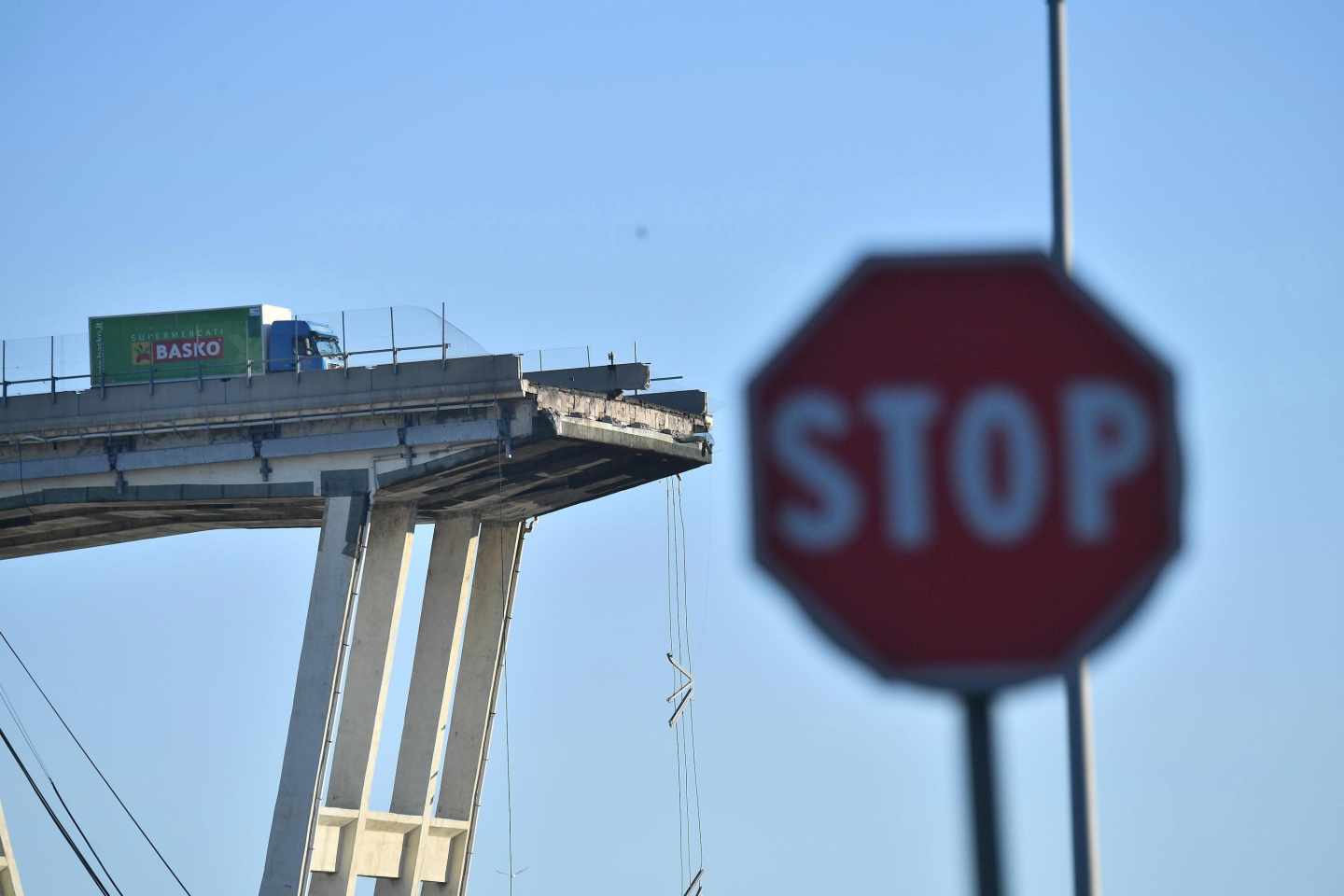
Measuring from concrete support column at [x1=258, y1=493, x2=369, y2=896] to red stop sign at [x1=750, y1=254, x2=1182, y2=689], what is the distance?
5625cm

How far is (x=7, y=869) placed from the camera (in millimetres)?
64125

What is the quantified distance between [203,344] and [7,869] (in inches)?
670

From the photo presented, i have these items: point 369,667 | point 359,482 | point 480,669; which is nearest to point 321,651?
point 369,667

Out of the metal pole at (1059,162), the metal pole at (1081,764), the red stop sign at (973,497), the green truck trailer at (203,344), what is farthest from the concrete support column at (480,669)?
the red stop sign at (973,497)

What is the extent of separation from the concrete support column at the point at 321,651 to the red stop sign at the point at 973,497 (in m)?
56.2

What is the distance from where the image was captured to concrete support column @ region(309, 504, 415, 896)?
207 feet

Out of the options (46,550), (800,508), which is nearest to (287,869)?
(46,550)

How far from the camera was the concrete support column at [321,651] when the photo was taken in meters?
61.9

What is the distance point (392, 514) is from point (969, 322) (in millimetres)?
58907

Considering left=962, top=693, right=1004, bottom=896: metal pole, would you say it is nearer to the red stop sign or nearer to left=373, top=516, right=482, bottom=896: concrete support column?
the red stop sign

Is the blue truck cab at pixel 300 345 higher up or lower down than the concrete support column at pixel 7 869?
higher up

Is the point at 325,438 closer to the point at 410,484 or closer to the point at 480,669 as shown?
the point at 410,484

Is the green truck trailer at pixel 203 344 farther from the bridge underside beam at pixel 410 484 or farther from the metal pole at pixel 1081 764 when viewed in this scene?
the metal pole at pixel 1081 764

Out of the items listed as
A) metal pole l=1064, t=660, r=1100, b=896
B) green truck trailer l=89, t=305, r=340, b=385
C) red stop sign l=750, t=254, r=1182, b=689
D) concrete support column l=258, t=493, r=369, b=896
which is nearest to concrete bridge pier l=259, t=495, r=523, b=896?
concrete support column l=258, t=493, r=369, b=896
